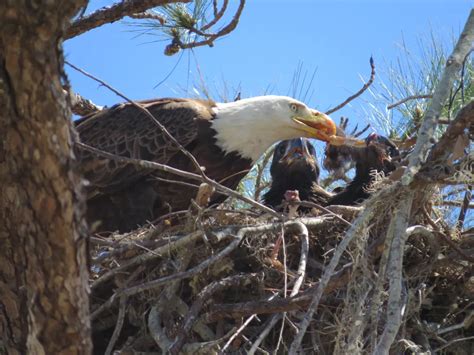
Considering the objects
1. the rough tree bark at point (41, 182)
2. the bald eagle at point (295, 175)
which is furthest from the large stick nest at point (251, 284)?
the rough tree bark at point (41, 182)

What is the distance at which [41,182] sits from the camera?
2252mm

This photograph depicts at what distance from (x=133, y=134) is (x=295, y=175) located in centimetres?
117

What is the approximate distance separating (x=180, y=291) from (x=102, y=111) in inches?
68.9

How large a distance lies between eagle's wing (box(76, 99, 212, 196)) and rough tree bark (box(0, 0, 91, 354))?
2937mm

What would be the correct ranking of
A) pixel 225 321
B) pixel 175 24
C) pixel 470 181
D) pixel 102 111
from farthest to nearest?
1. pixel 102 111
2. pixel 175 24
3. pixel 225 321
4. pixel 470 181

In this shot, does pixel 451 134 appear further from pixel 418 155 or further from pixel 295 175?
pixel 295 175

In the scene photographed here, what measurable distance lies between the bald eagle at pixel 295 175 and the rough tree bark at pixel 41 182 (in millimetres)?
3648

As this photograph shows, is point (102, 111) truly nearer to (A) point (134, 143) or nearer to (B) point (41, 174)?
(A) point (134, 143)

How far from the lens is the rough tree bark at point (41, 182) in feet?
7.09

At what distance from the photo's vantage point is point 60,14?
7.19ft

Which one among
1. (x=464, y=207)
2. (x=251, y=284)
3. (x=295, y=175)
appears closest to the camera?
(x=251, y=284)

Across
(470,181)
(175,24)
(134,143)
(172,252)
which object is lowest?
(172,252)

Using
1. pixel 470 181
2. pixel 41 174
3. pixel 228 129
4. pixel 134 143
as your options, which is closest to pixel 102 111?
pixel 134 143

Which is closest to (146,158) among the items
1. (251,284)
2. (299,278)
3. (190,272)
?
(251,284)
